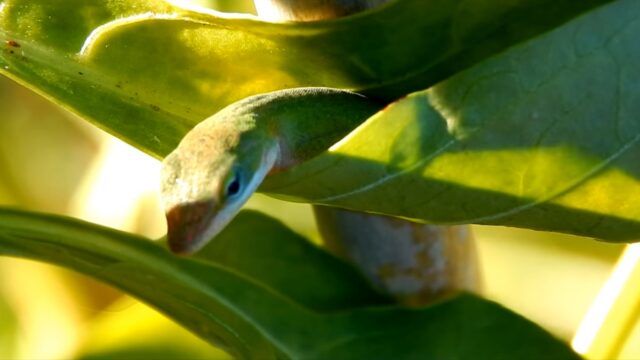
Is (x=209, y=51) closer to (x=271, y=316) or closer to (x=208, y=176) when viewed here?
(x=208, y=176)

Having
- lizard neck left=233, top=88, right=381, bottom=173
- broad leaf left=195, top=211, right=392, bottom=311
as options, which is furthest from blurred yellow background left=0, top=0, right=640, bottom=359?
lizard neck left=233, top=88, right=381, bottom=173

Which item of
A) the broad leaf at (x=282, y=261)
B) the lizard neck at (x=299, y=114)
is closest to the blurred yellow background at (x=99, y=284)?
the broad leaf at (x=282, y=261)

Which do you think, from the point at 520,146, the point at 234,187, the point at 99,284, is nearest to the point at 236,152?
the point at 234,187

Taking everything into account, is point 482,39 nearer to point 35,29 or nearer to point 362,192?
point 362,192

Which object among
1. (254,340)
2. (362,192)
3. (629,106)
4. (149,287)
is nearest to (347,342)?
(254,340)

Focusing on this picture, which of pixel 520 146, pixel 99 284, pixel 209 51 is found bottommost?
pixel 520 146

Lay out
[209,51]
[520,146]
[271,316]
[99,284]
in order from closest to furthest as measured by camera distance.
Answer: [520,146]
[209,51]
[271,316]
[99,284]
